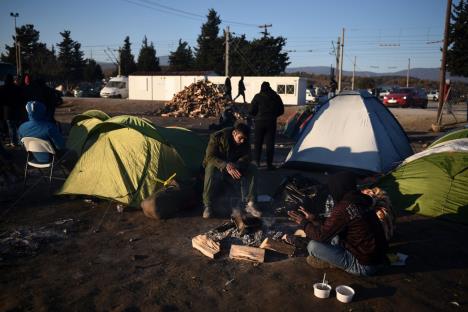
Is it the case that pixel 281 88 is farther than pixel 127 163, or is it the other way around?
pixel 281 88

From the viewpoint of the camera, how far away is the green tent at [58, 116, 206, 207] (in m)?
5.94

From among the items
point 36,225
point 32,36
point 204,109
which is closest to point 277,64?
point 204,109

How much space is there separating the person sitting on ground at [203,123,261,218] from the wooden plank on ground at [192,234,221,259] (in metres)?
0.93

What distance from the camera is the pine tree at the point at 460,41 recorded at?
125ft

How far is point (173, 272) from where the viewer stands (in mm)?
4137

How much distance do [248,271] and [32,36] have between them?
65027mm

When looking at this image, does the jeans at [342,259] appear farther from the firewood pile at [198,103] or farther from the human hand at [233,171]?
the firewood pile at [198,103]

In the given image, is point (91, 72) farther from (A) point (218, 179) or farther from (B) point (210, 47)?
(A) point (218, 179)

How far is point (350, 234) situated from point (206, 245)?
5.51 ft

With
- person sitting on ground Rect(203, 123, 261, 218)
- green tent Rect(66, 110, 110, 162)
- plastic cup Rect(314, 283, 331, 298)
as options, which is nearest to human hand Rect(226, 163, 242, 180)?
person sitting on ground Rect(203, 123, 261, 218)

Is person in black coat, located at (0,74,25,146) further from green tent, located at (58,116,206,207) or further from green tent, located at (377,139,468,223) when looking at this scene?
green tent, located at (377,139,468,223)

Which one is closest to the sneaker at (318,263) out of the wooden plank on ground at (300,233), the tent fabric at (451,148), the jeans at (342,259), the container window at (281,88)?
the jeans at (342,259)

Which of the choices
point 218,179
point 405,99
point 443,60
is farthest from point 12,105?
point 405,99

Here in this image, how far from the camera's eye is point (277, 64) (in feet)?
170
